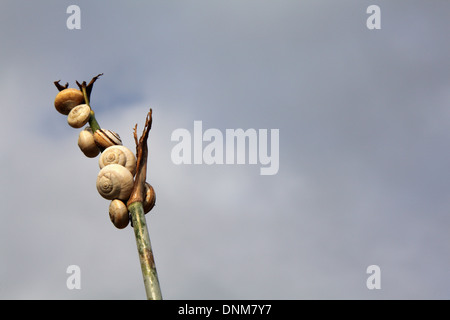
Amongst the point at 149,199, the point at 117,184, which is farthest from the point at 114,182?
the point at 149,199

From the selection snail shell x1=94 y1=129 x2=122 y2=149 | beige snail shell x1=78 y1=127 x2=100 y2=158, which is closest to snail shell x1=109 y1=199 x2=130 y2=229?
snail shell x1=94 y1=129 x2=122 y2=149

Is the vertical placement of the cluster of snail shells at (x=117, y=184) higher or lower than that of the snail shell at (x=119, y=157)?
lower

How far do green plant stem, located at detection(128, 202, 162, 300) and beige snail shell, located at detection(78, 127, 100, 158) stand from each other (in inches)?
66.5

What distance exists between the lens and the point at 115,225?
448 inches

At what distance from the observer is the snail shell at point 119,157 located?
11.5 metres

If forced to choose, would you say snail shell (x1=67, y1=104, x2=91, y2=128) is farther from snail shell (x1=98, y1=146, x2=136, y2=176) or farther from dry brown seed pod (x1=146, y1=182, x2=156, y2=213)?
dry brown seed pod (x1=146, y1=182, x2=156, y2=213)

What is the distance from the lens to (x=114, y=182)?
11219 millimetres

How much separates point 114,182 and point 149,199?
0.76m

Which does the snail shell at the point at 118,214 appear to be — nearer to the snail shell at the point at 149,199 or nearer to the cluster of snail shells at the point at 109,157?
the cluster of snail shells at the point at 109,157

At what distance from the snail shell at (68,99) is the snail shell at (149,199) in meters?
2.05

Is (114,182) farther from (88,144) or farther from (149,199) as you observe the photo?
(88,144)

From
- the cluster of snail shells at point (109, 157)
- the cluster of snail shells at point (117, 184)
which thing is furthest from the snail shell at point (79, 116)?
the cluster of snail shells at point (117, 184)

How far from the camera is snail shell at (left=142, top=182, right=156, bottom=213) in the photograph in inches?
462
